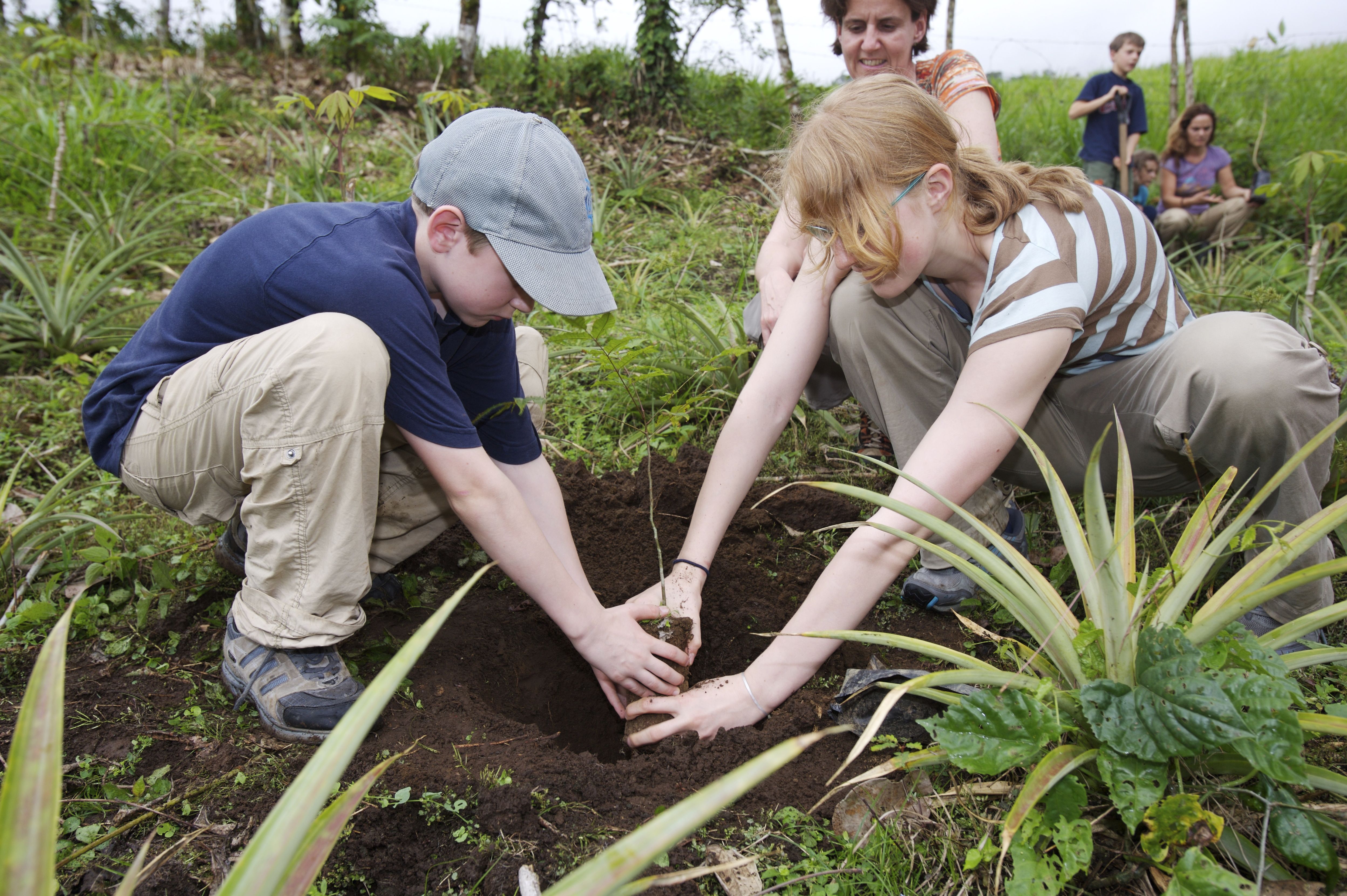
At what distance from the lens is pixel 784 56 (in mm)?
5906

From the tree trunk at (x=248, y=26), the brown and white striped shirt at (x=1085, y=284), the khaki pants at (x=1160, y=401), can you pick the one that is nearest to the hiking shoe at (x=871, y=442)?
the khaki pants at (x=1160, y=401)

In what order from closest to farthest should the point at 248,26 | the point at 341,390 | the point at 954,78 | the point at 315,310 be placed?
the point at 341,390 → the point at 315,310 → the point at 954,78 → the point at 248,26

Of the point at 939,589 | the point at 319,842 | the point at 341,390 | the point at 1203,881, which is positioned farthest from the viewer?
the point at 939,589

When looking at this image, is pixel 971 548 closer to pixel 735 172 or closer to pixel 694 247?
pixel 694 247

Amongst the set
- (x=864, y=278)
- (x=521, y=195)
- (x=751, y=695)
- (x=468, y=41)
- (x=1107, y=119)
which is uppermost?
(x=468, y=41)

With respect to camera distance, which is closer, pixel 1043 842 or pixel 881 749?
pixel 1043 842

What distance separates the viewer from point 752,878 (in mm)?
1273

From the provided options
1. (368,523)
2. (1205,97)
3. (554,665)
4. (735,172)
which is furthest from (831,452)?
(1205,97)

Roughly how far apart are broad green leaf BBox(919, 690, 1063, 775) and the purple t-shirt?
6.07 metres

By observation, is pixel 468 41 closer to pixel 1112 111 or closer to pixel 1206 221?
pixel 1112 111

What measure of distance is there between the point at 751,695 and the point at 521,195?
110 centimetres

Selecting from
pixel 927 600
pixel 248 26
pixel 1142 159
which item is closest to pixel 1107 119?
pixel 1142 159

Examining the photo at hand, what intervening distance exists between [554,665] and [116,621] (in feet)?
3.61

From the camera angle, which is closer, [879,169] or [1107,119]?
[879,169]
